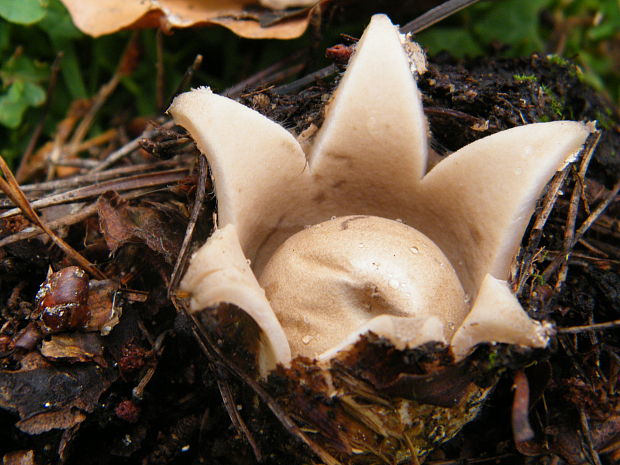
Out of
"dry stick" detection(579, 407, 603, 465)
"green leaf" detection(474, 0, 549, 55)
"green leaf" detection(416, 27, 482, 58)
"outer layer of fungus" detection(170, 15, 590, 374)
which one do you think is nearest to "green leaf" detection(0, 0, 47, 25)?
"outer layer of fungus" detection(170, 15, 590, 374)

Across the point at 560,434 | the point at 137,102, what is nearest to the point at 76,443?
the point at 560,434

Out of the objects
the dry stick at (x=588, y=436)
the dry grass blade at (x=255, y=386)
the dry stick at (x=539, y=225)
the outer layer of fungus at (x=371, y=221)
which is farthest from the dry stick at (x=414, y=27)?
the dry stick at (x=588, y=436)

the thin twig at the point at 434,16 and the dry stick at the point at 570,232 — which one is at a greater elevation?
the thin twig at the point at 434,16

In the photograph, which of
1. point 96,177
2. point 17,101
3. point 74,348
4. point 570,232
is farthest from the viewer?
point 17,101

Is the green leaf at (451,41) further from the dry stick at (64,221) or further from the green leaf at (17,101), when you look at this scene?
the green leaf at (17,101)

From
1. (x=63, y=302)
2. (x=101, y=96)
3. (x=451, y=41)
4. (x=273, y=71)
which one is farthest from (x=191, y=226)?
(x=451, y=41)

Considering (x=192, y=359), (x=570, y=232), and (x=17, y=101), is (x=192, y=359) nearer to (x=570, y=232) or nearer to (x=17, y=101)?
(x=570, y=232)

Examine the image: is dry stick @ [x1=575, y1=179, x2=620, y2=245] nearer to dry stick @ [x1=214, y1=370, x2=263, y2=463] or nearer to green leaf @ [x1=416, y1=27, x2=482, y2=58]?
green leaf @ [x1=416, y1=27, x2=482, y2=58]
